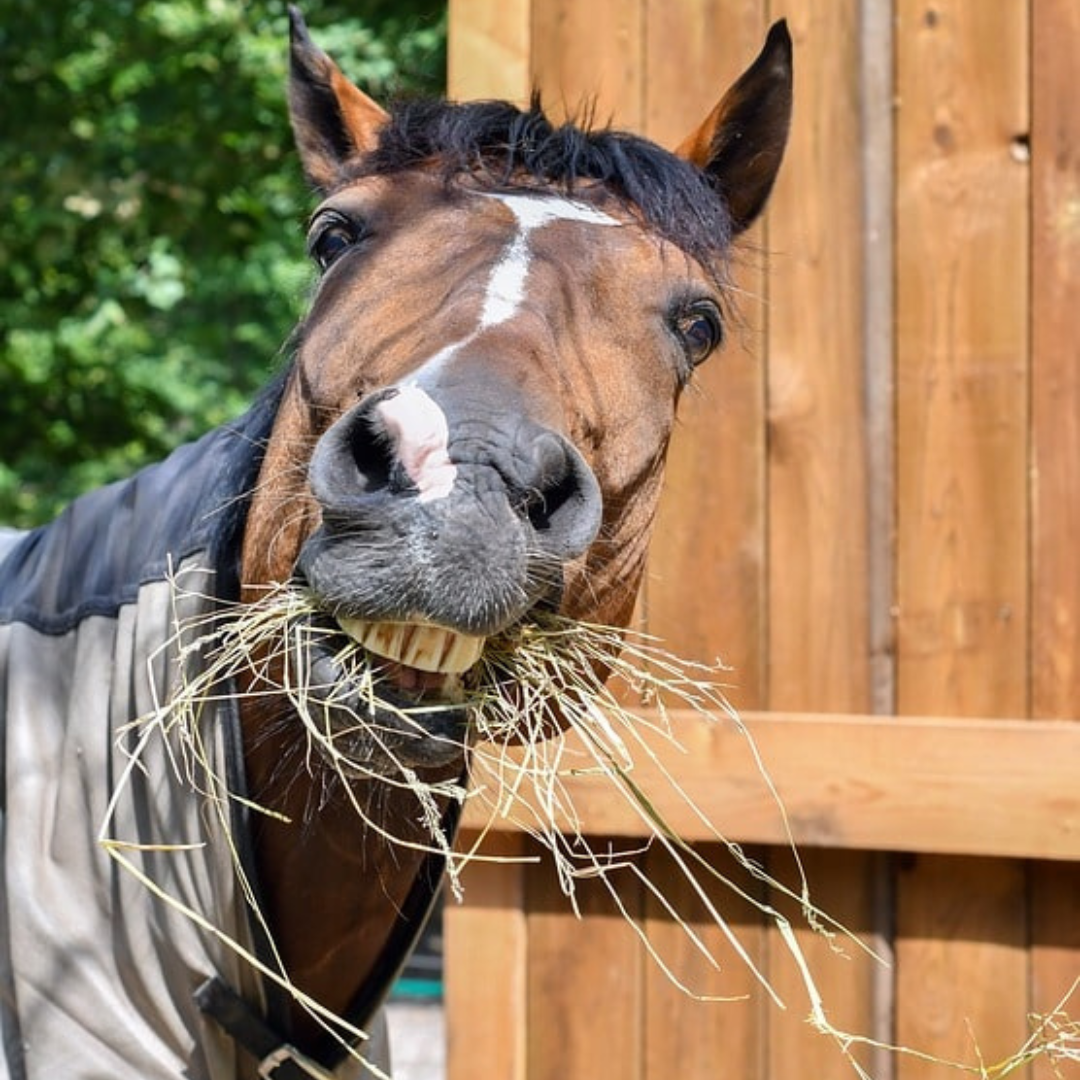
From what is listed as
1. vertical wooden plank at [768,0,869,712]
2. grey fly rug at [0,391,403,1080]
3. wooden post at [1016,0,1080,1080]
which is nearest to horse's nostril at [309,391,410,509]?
grey fly rug at [0,391,403,1080]

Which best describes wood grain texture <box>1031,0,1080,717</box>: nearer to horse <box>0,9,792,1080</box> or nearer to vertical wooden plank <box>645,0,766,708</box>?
vertical wooden plank <box>645,0,766,708</box>

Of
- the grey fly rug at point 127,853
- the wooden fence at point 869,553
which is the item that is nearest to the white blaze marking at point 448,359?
the grey fly rug at point 127,853

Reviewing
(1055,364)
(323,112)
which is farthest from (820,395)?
(323,112)

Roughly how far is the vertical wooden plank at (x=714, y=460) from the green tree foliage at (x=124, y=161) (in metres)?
2.10

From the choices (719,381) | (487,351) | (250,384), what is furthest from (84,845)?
(250,384)

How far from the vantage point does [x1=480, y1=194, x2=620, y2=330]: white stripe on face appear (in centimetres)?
209

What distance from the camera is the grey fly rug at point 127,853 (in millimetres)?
2244

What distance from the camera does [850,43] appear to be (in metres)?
3.28

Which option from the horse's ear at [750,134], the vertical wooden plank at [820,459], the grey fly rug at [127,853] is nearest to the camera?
the grey fly rug at [127,853]

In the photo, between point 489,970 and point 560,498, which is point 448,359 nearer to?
point 560,498

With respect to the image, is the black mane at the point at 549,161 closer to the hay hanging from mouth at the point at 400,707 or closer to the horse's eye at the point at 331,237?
the horse's eye at the point at 331,237

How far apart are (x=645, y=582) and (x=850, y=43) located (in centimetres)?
120

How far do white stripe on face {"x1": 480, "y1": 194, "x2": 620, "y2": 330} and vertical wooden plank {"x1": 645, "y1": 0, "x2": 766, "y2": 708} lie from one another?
3.13ft

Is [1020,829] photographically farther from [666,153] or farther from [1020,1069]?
[666,153]
